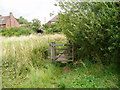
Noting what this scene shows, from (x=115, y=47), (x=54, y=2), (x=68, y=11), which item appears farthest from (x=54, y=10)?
(x=115, y=47)

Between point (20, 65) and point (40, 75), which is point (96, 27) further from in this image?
point (20, 65)

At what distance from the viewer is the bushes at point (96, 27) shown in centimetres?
330

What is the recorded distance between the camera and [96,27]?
3576 millimetres

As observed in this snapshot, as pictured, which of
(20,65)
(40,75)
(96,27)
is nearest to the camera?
(40,75)

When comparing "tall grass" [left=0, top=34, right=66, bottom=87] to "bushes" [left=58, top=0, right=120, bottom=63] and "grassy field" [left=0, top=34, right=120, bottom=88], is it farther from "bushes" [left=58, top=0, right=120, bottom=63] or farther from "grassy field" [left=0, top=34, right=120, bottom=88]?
"bushes" [left=58, top=0, right=120, bottom=63]

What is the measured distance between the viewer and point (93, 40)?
368 cm

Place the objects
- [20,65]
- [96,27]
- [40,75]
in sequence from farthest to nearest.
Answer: [20,65], [96,27], [40,75]

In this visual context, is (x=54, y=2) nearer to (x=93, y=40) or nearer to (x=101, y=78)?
(x=93, y=40)

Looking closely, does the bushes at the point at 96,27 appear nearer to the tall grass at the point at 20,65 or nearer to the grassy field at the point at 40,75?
the grassy field at the point at 40,75

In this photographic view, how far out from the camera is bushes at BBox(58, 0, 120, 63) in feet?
10.8

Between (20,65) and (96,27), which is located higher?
(96,27)

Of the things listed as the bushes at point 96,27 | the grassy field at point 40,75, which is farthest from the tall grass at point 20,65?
the bushes at point 96,27

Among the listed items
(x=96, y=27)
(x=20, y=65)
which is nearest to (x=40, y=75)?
(x=20, y=65)

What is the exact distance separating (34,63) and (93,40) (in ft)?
7.74
